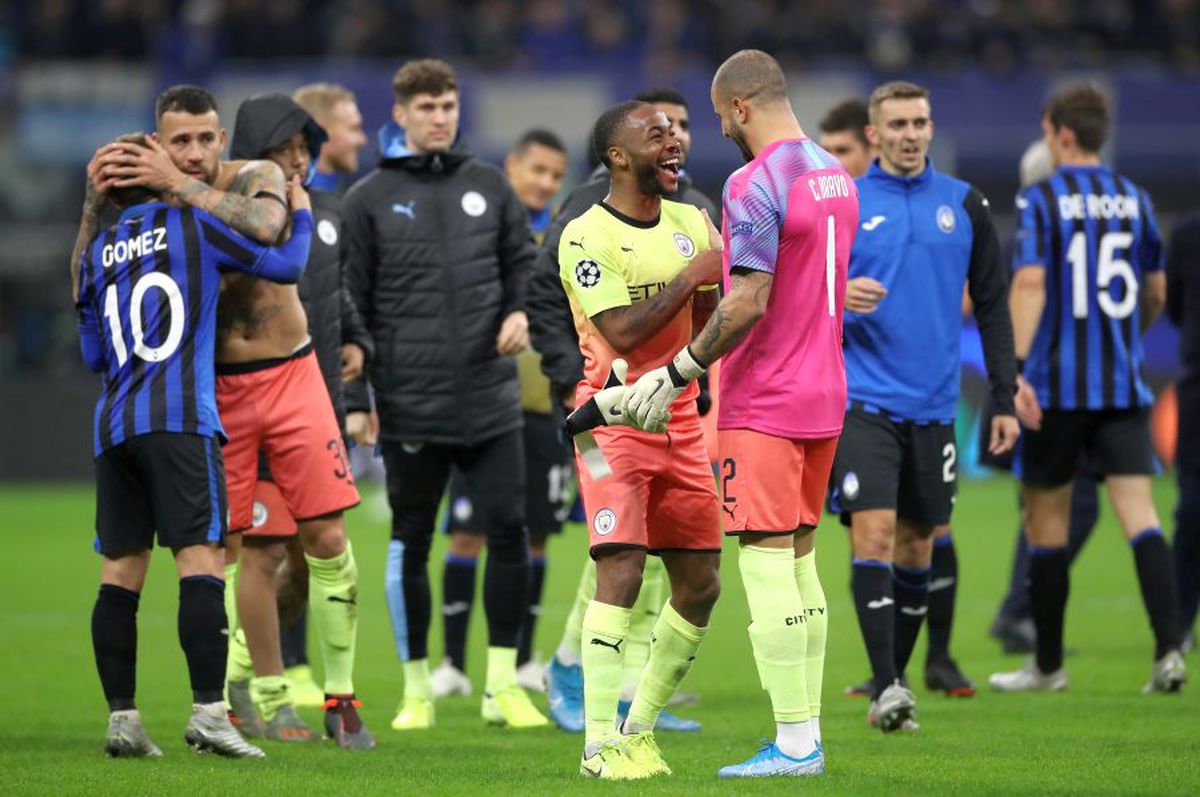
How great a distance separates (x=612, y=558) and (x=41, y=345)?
1674 centimetres

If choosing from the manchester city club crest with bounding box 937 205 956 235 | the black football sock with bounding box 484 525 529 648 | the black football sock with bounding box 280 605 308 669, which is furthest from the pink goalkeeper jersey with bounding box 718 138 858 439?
the black football sock with bounding box 280 605 308 669

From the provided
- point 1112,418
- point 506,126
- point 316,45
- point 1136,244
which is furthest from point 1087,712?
point 316,45

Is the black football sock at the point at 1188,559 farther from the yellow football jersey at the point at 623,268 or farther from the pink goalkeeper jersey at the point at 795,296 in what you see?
the yellow football jersey at the point at 623,268

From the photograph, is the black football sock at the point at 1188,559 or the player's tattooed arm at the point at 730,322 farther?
the black football sock at the point at 1188,559

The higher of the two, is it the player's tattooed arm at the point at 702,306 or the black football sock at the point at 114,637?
the player's tattooed arm at the point at 702,306

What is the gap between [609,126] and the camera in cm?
614

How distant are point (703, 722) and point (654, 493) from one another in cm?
173

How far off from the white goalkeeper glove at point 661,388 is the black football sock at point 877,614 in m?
1.85

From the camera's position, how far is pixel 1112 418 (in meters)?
8.43

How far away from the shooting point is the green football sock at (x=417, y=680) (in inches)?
302

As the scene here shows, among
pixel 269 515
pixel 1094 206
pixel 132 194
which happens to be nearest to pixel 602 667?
pixel 269 515

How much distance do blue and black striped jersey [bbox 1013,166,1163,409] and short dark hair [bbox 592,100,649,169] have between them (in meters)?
2.87

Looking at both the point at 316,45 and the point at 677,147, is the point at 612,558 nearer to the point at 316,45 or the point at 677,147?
the point at 677,147

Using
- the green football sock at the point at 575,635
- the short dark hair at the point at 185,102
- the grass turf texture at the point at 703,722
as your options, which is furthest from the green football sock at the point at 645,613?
the short dark hair at the point at 185,102
